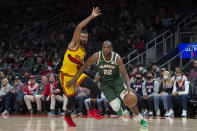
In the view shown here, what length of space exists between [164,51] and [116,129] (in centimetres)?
917

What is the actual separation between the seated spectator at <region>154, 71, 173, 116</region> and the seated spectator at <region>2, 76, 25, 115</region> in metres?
4.75

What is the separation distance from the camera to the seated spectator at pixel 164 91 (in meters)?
12.9

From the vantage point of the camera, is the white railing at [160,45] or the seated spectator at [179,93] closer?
the seated spectator at [179,93]

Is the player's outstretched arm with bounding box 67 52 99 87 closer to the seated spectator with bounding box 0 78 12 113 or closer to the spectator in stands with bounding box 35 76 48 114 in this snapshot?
the spectator in stands with bounding box 35 76 48 114

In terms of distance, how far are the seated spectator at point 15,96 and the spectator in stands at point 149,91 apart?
4325 mm

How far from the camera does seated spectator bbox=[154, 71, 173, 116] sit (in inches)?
507

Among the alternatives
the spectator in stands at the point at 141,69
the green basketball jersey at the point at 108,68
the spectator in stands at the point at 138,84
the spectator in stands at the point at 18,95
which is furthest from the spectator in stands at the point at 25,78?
the green basketball jersey at the point at 108,68

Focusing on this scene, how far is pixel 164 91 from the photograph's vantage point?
13.1 m

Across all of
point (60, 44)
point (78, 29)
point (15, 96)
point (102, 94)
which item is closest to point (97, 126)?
point (78, 29)

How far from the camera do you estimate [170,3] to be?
20.2 m

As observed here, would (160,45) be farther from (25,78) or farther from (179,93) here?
(25,78)

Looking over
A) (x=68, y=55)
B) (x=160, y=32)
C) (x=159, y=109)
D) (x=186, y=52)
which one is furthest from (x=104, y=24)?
(x=68, y=55)

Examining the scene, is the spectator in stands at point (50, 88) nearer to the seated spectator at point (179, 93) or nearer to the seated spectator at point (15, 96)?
the seated spectator at point (15, 96)

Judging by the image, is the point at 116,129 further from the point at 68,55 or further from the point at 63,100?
the point at 63,100
